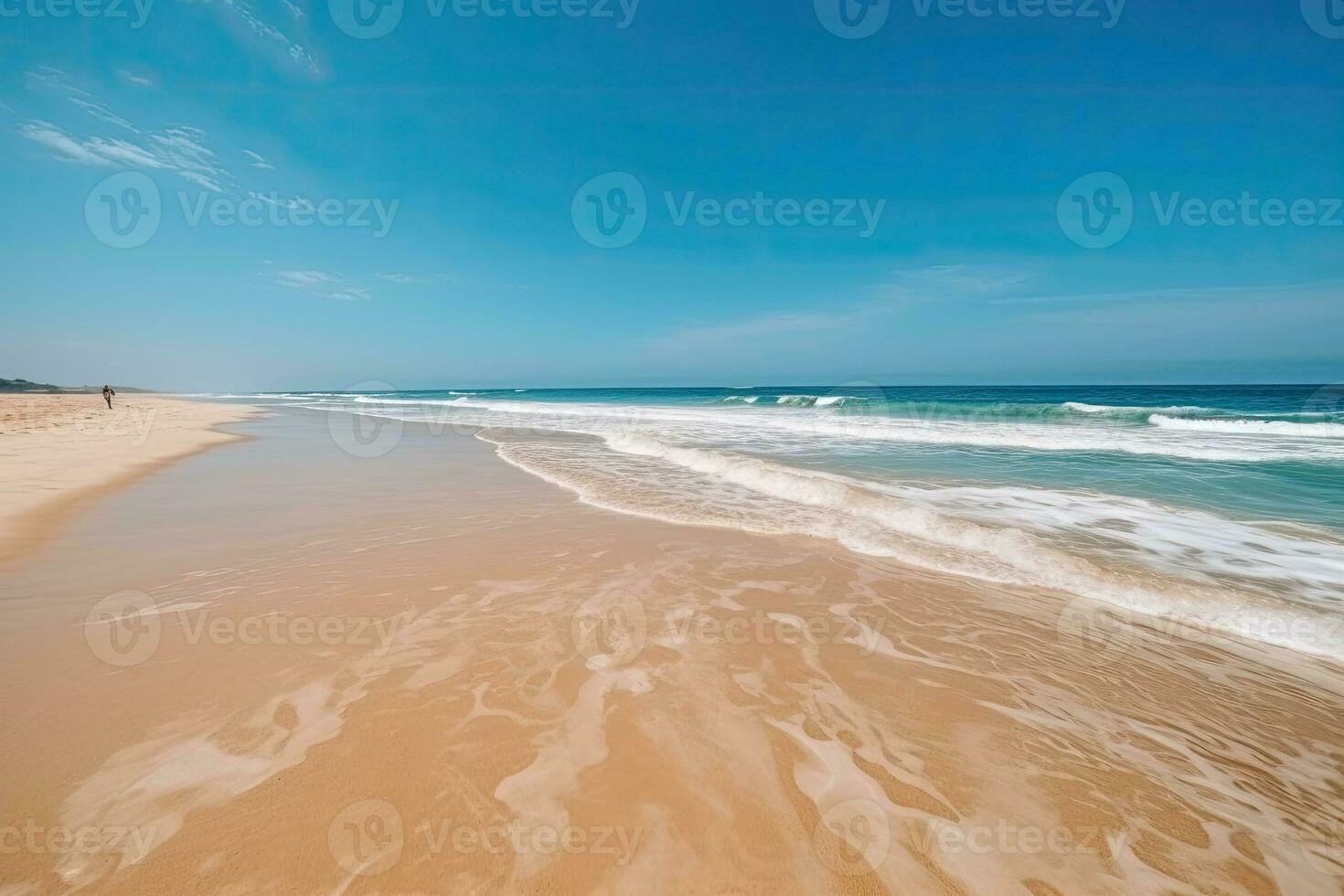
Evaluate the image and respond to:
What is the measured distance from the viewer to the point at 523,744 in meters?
2.88

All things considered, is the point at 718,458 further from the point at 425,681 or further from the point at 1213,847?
the point at 1213,847

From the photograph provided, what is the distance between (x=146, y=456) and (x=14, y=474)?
3.79 m

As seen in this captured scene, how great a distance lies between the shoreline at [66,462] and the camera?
670 centimetres

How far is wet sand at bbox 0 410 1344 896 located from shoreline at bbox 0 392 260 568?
1.97 meters

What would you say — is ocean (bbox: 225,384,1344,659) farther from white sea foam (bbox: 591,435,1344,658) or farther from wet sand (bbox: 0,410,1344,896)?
wet sand (bbox: 0,410,1344,896)

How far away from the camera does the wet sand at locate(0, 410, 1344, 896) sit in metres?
2.21

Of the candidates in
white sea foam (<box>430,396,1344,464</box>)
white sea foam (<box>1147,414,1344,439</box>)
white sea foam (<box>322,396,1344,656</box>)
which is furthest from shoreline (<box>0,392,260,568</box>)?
white sea foam (<box>1147,414,1344,439</box>)

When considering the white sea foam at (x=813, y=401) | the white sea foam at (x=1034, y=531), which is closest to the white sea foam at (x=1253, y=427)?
the white sea foam at (x=1034, y=531)

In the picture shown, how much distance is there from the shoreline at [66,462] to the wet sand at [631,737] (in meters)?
1.97

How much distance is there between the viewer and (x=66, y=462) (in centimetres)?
1134

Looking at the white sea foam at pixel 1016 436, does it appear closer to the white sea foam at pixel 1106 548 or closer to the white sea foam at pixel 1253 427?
the white sea foam at pixel 1253 427

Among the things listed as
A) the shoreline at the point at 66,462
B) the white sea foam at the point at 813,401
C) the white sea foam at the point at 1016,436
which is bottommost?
the white sea foam at the point at 1016,436

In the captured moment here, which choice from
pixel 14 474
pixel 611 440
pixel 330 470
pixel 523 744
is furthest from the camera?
pixel 611 440

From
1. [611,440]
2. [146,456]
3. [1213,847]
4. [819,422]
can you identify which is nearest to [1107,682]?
[1213,847]
